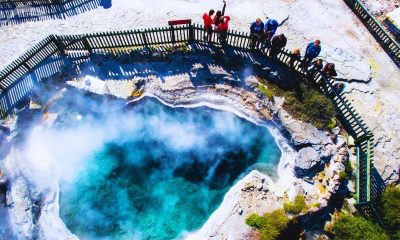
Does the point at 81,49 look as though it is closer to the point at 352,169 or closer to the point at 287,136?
the point at 287,136

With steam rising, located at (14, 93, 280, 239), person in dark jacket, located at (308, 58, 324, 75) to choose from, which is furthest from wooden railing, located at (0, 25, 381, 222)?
steam rising, located at (14, 93, 280, 239)

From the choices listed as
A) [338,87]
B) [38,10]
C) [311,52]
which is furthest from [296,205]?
[38,10]

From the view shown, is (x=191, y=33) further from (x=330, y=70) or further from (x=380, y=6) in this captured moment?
(x=380, y=6)

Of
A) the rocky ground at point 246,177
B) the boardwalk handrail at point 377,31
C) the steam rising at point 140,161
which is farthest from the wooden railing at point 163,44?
the boardwalk handrail at point 377,31

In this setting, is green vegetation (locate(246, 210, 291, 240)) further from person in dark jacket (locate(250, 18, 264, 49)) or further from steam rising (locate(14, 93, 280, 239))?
person in dark jacket (locate(250, 18, 264, 49))

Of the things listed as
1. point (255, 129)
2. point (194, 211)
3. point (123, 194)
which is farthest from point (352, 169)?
point (123, 194)
